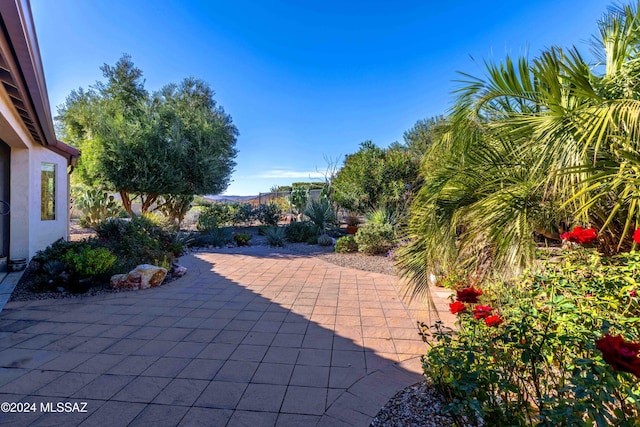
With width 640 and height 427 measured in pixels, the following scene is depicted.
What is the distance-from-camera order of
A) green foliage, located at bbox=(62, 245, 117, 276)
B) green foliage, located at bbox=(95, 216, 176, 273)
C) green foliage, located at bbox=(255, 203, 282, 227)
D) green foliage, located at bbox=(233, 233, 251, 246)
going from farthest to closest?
green foliage, located at bbox=(255, 203, 282, 227)
green foliage, located at bbox=(233, 233, 251, 246)
green foliage, located at bbox=(95, 216, 176, 273)
green foliage, located at bbox=(62, 245, 117, 276)

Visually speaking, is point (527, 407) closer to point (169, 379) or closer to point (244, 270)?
point (169, 379)

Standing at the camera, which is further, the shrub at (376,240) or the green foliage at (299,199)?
the green foliage at (299,199)

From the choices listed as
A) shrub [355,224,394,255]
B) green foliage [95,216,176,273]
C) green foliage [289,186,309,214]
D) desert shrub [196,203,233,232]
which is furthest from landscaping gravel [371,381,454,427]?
green foliage [289,186,309,214]

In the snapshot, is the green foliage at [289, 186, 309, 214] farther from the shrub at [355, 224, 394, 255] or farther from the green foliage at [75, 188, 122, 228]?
the green foliage at [75, 188, 122, 228]

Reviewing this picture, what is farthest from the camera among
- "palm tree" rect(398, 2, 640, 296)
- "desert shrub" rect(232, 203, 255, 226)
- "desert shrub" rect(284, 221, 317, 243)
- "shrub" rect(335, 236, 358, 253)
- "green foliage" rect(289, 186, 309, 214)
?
"green foliage" rect(289, 186, 309, 214)

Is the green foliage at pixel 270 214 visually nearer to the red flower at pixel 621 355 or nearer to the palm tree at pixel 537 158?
the palm tree at pixel 537 158

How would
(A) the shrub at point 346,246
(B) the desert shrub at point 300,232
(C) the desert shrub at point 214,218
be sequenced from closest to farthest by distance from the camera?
1. (A) the shrub at point 346,246
2. (B) the desert shrub at point 300,232
3. (C) the desert shrub at point 214,218

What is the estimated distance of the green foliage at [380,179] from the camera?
34.9ft

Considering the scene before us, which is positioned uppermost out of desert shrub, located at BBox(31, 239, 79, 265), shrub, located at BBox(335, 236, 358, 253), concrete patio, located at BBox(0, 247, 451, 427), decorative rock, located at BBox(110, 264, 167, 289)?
desert shrub, located at BBox(31, 239, 79, 265)

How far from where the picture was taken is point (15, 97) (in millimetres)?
4133

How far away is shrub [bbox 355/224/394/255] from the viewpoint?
8.69m

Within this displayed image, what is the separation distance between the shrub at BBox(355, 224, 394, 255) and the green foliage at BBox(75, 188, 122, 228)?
34.7 ft

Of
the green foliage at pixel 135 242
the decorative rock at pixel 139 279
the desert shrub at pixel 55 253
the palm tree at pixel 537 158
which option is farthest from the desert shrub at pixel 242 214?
the palm tree at pixel 537 158

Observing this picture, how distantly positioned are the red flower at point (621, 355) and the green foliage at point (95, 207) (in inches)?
587
